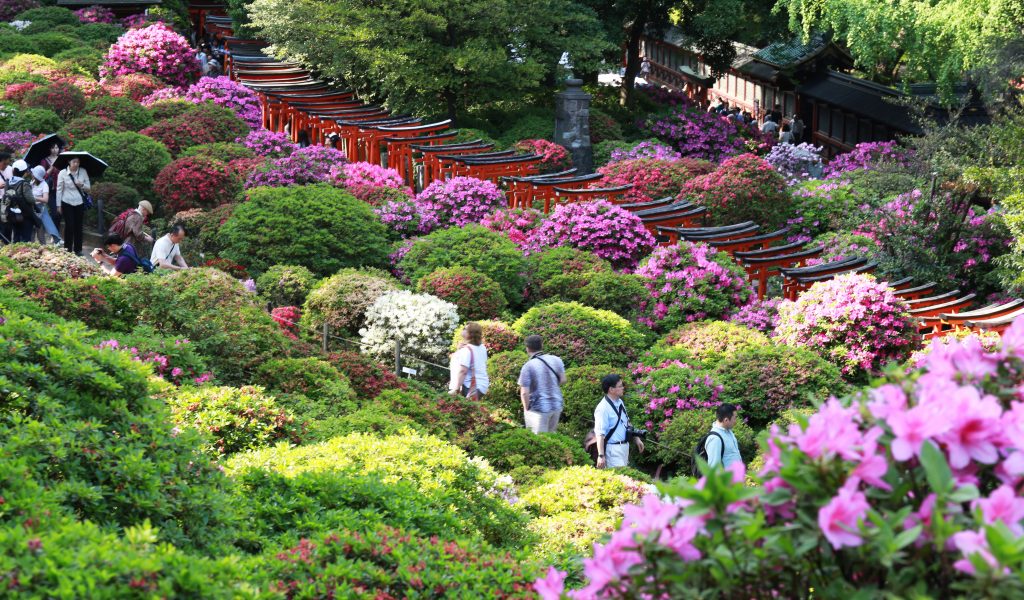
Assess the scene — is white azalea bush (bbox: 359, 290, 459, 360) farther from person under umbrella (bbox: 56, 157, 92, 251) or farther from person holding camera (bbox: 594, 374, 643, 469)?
person holding camera (bbox: 594, 374, 643, 469)

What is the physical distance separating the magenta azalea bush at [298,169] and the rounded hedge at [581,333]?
290 inches

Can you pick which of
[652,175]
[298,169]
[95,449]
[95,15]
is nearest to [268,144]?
[298,169]

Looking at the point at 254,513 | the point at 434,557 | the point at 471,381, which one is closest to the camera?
the point at 434,557

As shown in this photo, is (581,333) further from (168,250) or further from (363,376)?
(168,250)

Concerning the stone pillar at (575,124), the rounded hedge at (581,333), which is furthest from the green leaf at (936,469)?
the stone pillar at (575,124)

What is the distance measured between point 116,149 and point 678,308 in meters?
10.4

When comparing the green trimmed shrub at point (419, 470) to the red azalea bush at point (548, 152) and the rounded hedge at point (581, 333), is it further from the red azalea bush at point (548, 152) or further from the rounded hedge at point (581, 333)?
the red azalea bush at point (548, 152)

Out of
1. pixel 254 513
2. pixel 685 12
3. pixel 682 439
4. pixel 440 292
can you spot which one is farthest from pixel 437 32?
pixel 254 513

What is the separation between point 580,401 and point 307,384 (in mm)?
3495

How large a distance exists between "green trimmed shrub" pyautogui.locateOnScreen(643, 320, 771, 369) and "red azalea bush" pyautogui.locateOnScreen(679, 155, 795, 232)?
705 cm

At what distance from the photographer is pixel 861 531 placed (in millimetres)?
3055

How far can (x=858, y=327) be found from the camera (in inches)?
555

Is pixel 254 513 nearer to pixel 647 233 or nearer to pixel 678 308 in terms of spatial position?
pixel 678 308

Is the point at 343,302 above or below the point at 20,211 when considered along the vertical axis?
below
